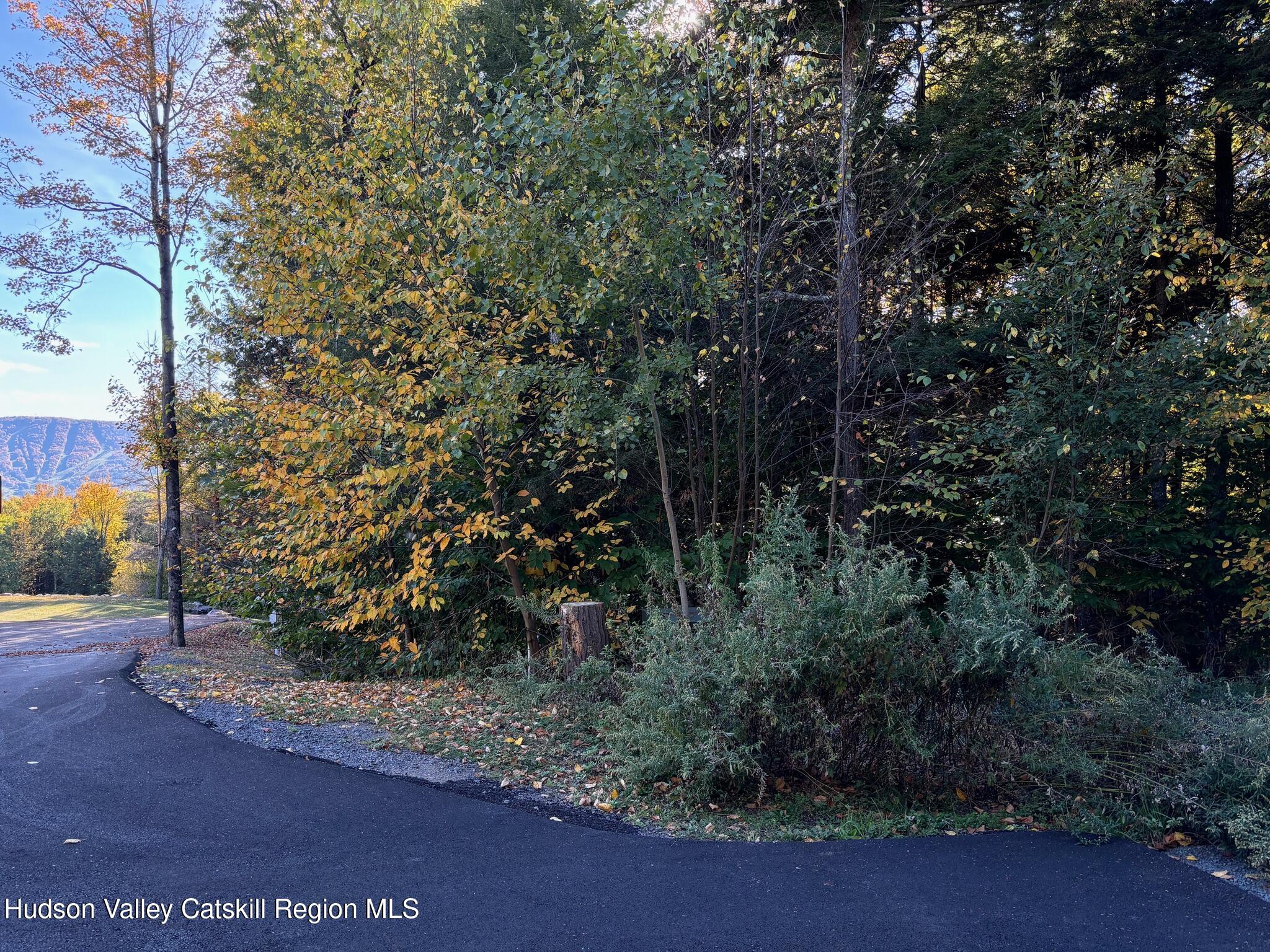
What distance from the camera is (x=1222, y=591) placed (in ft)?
32.4

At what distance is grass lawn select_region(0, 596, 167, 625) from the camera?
75.4ft

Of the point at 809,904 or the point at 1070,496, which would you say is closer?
the point at 809,904

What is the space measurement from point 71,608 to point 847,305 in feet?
89.9

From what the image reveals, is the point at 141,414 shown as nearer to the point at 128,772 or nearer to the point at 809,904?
the point at 128,772

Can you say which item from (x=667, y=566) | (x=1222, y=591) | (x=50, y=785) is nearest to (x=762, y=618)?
(x=667, y=566)

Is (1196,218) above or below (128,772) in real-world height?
above

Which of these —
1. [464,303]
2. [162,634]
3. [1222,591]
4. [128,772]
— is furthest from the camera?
[162,634]

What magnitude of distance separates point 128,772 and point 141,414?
35.3 ft

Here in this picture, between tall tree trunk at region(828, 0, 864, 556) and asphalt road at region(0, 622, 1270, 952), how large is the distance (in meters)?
3.92

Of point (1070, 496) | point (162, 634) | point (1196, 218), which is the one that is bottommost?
point (162, 634)

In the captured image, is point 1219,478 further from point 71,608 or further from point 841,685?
point 71,608

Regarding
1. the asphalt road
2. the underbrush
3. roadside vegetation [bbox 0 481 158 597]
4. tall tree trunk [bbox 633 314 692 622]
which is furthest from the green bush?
roadside vegetation [bbox 0 481 158 597]

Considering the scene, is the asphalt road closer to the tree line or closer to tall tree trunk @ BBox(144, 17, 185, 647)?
the tree line

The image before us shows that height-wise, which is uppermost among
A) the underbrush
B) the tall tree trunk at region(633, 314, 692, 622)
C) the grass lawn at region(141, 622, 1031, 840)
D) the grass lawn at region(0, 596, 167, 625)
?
the tall tree trunk at region(633, 314, 692, 622)
